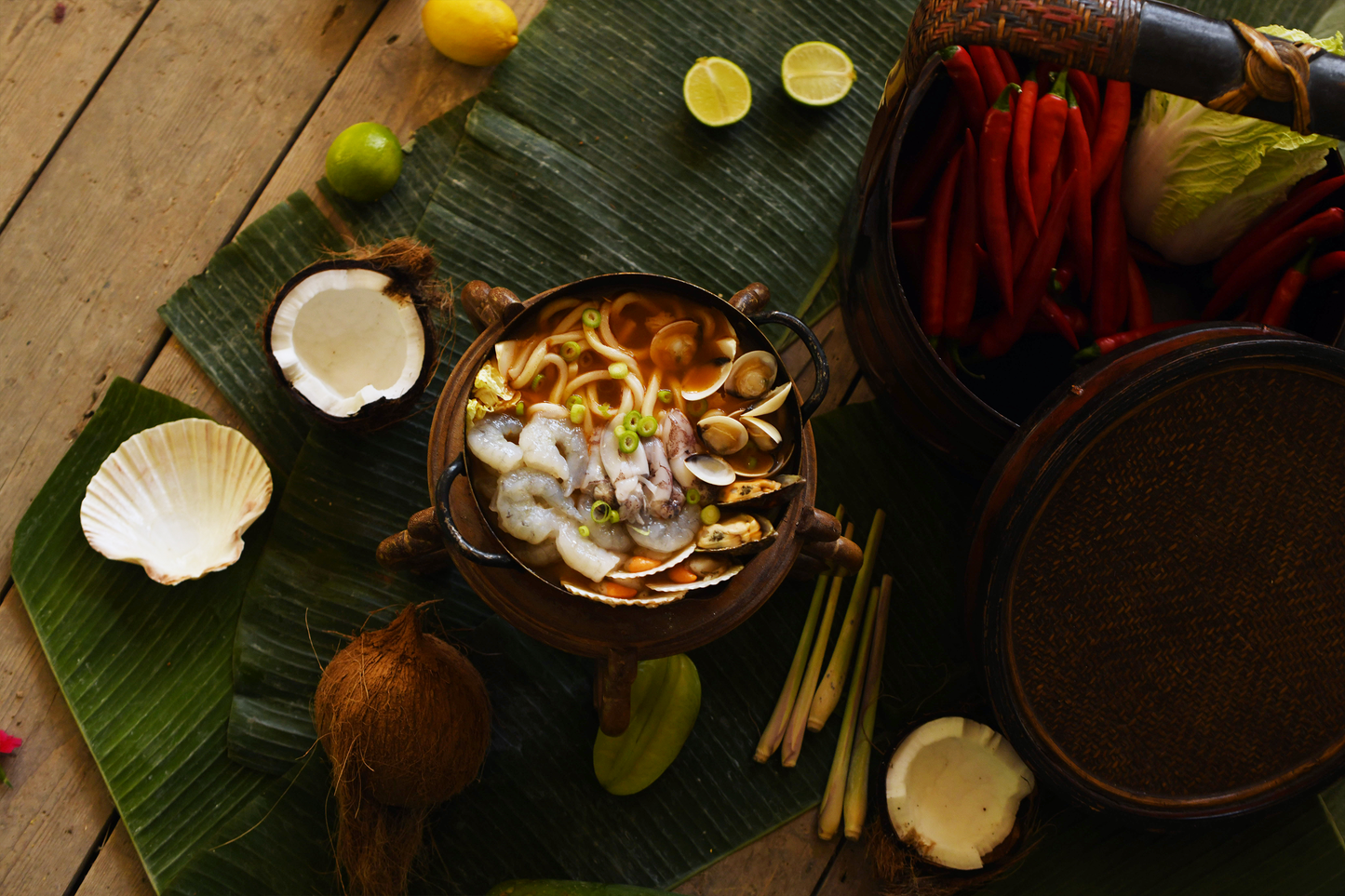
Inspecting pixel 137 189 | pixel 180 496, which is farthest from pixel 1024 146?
pixel 137 189

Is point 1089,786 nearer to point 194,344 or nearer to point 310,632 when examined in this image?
point 310,632

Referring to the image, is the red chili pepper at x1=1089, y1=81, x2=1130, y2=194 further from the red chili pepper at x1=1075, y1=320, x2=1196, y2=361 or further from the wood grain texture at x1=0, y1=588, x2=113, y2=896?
the wood grain texture at x1=0, y1=588, x2=113, y2=896

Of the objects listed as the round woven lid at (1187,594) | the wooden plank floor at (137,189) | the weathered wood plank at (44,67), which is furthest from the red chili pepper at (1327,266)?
the weathered wood plank at (44,67)

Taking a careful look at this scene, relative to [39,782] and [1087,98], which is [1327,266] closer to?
[1087,98]

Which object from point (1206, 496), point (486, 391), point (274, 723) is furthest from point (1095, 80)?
point (274, 723)

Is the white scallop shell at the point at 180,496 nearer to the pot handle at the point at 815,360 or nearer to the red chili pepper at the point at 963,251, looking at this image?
the pot handle at the point at 815,360

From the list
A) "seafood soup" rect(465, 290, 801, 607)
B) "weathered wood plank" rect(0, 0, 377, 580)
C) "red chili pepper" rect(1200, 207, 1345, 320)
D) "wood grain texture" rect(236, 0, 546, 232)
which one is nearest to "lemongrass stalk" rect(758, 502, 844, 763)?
"seafood soup" rect(465, 290, 801, 607)
